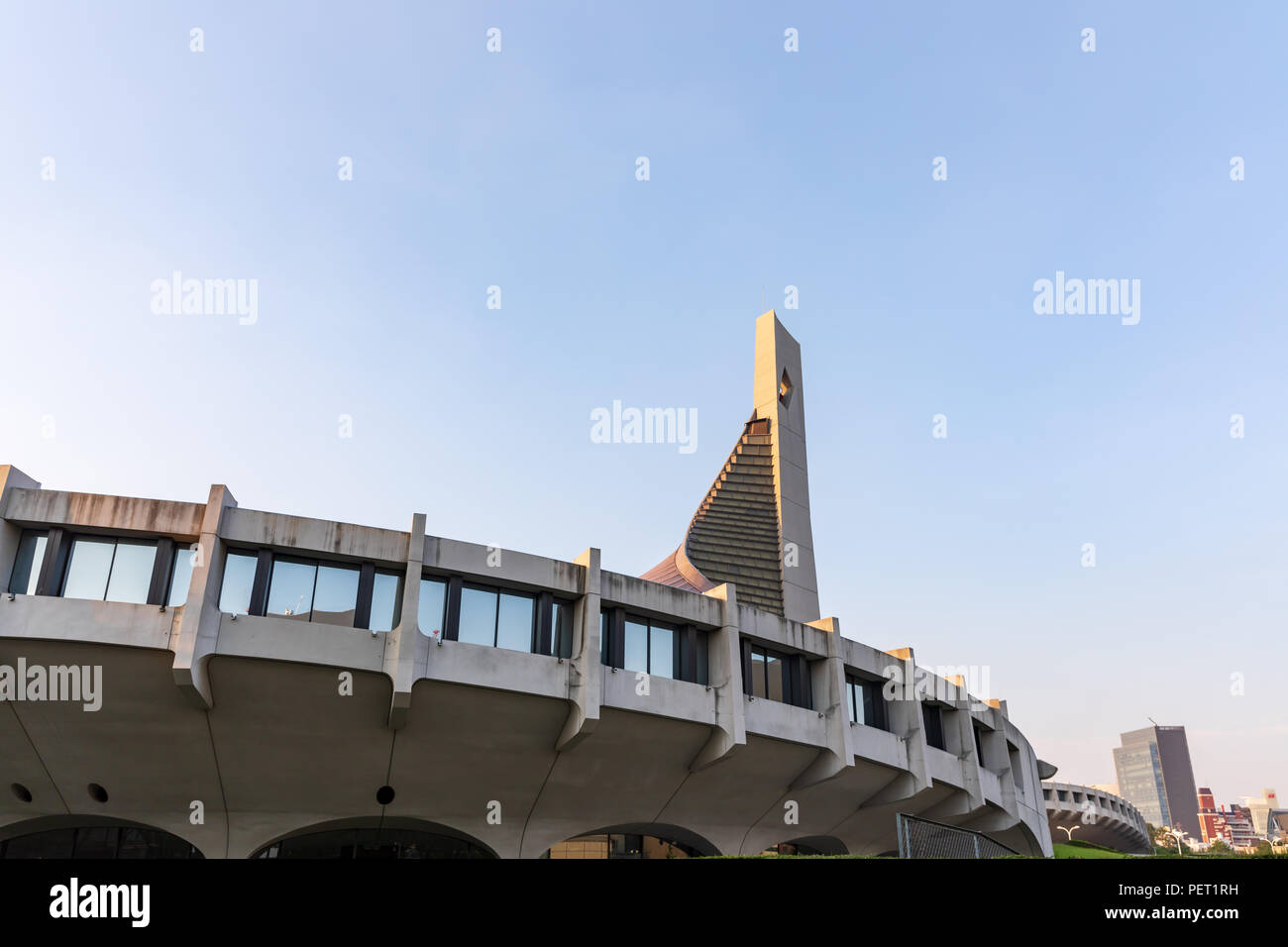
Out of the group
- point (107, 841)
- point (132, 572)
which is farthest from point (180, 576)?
point (107, 841)

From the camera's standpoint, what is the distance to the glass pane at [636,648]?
2546cm

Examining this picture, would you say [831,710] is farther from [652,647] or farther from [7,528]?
[7,528]

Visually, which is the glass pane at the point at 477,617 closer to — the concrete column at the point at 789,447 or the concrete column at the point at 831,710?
the concrete column at the point at 831,710

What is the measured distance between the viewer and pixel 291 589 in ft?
73.5

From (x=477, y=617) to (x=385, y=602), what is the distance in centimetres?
231

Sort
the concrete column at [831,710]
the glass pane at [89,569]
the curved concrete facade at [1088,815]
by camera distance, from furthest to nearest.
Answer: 1. the curved concrete facade at [1088,815]
2. the concrete column at [831,710]
3. the glass pane at [89,569]

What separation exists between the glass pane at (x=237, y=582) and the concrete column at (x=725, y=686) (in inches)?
471

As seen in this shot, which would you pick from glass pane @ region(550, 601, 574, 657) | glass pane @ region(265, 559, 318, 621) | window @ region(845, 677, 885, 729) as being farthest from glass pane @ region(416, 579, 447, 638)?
window @ region(845, 677, 885, 729)

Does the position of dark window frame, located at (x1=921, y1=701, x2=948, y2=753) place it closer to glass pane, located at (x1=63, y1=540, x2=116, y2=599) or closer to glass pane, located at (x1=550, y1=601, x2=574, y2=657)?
glass pane, located at (x1=550, y1=601, x2=574, y2=657)

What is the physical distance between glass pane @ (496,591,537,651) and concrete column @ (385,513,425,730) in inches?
95.9

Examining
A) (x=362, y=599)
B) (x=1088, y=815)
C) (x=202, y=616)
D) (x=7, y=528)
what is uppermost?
(x=7, y=528)

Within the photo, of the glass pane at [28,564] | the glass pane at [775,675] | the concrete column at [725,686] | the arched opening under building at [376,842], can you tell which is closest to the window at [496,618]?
the concrete column at [725,686]
